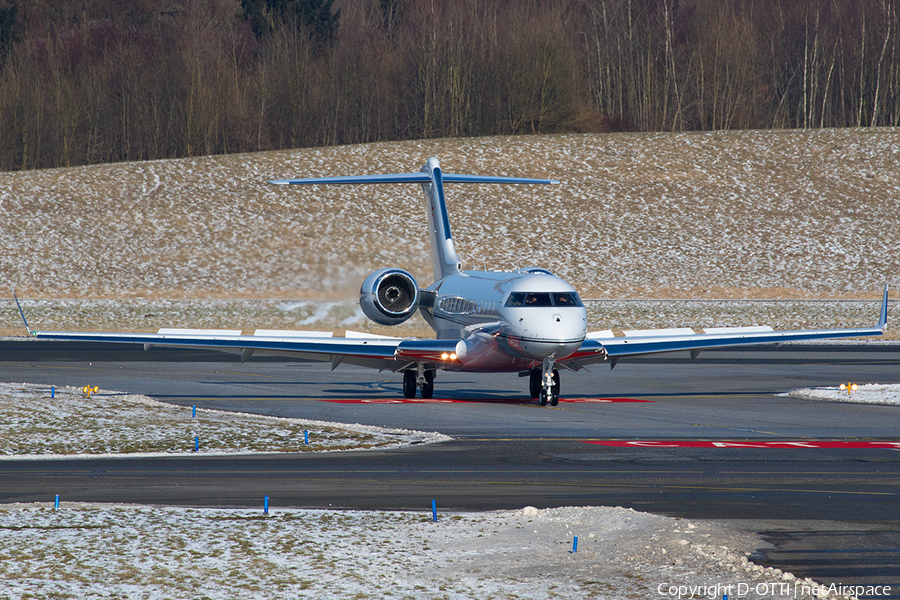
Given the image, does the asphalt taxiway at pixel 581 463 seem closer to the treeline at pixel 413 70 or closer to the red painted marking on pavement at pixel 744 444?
the red painted marking on pavement at pixel 744 444

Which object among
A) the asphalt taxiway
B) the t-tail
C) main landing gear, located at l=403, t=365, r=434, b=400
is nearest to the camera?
the asphalt taxiway

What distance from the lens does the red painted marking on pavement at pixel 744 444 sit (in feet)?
58.9

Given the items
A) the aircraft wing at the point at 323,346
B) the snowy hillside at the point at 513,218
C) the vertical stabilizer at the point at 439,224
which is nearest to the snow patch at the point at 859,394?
the aircraft wing at the point at 323,346

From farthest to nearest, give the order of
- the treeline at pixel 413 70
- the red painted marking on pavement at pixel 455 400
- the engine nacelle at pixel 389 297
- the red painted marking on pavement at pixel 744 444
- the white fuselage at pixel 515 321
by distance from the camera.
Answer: the treeline at pixel 413 70
the engine nacelle at pixel 389 297
the red painted marking on pavement at pixel 455 400
the white fuselage at pixel 515 321
the red painted marking on pavement at pixel 744 444

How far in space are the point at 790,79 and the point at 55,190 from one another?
63.8 metres

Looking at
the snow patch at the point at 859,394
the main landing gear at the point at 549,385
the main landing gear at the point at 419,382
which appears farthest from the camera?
the main landing gear at the point at 419,382

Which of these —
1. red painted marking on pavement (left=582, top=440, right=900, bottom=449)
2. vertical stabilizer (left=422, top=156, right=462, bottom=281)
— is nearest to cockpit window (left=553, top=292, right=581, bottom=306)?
red painted marking on pavement (left=582, top=440, right=900, bottom=449)

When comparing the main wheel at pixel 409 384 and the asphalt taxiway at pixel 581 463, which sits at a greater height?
the main wheel at pixel 409 384

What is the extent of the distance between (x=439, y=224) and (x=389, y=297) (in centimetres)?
→ 503

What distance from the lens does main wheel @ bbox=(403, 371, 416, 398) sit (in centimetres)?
2603

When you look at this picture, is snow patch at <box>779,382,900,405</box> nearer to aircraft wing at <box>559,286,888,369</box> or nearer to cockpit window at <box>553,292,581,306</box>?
aircraft wing at <box>559,286,888,369</box>

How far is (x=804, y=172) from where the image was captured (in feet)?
258

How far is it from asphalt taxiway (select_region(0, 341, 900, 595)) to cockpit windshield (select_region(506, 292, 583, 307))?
2395 millimetres

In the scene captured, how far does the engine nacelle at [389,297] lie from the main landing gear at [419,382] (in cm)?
165
